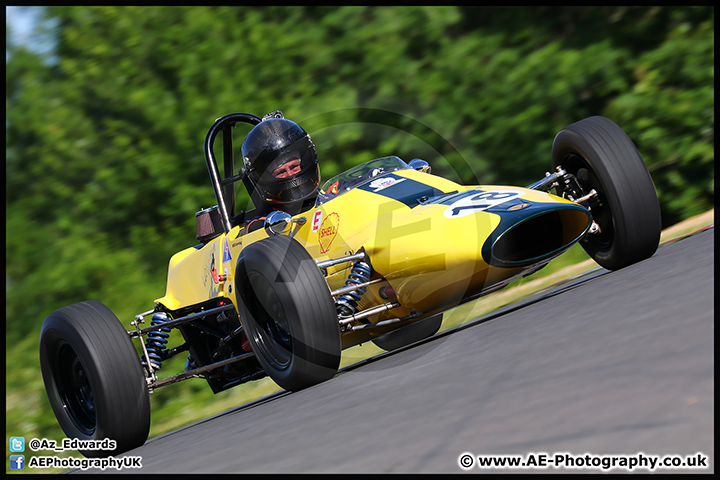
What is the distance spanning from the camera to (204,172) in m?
10.1

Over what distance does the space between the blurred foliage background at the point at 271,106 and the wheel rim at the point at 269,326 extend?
4.57m

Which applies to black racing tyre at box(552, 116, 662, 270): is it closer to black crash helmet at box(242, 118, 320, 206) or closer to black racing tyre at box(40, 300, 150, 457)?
black crash helmet at box(242, 118, 320, 206)

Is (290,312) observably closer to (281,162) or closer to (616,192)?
(281,162)

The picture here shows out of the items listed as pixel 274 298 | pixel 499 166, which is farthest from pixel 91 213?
pixel 274 298

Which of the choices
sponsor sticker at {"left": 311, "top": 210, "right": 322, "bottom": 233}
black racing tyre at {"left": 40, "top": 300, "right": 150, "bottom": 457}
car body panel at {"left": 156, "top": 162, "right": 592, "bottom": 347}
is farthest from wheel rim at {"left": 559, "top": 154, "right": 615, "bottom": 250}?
black racing tyre at {"left": 40, "top": 300, "right": 150, "bottom": 457}

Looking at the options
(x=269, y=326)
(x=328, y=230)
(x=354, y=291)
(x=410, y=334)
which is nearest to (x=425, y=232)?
(x=354, y=291)

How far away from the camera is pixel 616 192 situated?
195 inches

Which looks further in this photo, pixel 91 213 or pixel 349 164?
pixel 91 213

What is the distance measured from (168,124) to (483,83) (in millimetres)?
4041

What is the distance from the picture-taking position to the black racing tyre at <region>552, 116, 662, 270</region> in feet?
16.3

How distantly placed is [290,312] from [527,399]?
203 cm

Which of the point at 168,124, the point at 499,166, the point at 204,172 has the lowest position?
the point at 499,166

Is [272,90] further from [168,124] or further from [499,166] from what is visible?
[499,166]

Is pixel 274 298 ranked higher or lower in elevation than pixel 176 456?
higher
